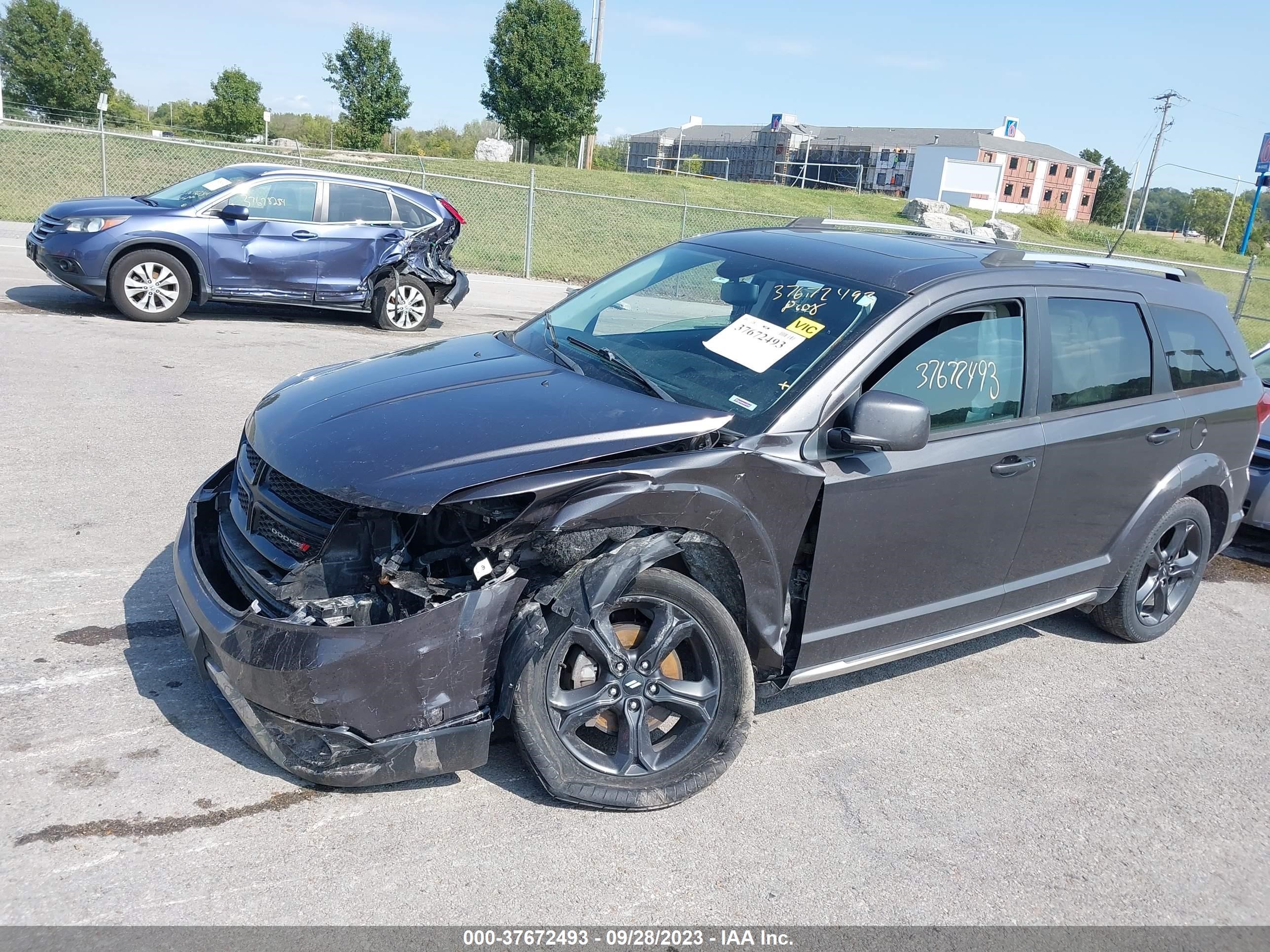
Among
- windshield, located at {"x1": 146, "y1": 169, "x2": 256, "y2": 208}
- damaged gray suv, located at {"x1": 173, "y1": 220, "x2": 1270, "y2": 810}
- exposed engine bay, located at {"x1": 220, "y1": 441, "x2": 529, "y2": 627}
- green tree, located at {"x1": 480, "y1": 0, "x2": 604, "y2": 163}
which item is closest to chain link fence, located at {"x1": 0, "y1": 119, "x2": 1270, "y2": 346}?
Answer: windshield, located at {"x1": 146, "y1": 169, "x2": 256, "y2": 208}

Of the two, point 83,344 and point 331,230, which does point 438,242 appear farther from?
point 83,344

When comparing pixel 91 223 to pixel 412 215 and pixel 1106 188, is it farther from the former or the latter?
pixel 1106 188

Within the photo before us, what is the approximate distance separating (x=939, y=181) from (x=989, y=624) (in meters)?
83.5

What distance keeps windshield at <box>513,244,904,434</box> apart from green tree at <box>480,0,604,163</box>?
162ft

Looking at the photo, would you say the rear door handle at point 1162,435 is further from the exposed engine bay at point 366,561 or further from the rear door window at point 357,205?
the rear door window at point 357,205

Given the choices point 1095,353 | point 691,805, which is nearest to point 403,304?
point 1095,353

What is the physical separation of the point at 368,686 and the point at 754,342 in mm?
1959

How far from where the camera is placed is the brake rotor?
128 inches

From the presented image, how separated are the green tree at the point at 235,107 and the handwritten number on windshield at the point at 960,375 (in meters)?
63.2

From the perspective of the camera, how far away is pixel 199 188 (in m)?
10.8

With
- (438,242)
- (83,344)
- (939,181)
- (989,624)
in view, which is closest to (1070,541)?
(989,624)

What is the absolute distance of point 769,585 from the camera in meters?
3.47

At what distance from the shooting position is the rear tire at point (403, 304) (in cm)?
1169

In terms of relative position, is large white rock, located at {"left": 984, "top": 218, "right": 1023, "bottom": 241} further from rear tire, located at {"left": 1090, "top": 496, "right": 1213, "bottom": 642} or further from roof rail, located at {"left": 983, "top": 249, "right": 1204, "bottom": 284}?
rear tire, located at {"left": 1090, "top": 496, "right": 1213, "bottom": 642}
